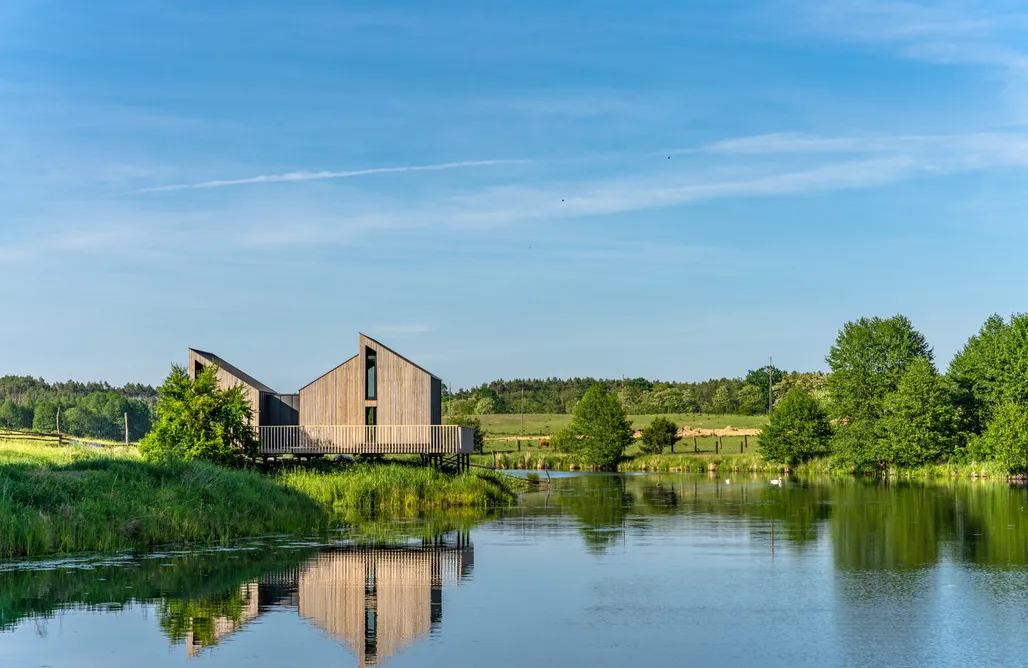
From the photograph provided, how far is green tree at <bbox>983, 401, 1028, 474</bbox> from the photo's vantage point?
263 feet

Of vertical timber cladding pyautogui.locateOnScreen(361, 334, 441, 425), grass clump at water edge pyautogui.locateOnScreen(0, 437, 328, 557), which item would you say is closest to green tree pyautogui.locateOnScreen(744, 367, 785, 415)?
vertical timber cladding pyautogui.locateOnScreen(361, 334, 441, 425)

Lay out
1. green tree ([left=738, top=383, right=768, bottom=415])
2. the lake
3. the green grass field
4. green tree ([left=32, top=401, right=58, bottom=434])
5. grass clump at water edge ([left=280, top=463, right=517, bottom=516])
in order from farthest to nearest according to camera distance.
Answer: green tree ([left=32, top=401, right=58, bottom=434]), green tree ([left=738, top=383, right=768, bottom=415]), the green grass field, grass clump at water edge ([left=280, top=463, right=517, bottom=516]), the lake

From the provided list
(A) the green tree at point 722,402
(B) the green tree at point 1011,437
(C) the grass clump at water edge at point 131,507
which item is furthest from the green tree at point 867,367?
(A) the green tree at point 722,402

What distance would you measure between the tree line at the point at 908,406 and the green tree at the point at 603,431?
1479cm

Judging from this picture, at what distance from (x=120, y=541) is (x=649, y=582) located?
49.8 ft

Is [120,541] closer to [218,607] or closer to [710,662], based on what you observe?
[218,607]

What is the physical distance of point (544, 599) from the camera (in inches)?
941

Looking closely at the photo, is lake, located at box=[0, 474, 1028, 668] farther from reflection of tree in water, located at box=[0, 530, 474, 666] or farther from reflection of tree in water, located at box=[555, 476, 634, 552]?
reflection of tree in water, located at box=[555, 476, 634, 552]

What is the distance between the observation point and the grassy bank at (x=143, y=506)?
29.8 meters

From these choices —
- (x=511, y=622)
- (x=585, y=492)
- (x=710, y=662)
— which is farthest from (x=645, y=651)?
(x=585, y=492)

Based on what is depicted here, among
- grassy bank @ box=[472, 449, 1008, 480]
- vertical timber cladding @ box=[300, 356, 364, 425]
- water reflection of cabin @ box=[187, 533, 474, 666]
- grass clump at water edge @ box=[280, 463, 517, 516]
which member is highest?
vertical timber cladding @ box=[300, 356, 364, 425]

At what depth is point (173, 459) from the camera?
38.9 m

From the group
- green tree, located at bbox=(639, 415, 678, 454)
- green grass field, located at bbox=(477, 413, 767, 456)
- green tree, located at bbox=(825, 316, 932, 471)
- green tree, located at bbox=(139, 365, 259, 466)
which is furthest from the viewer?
green grass field, located at bbox=(477, 413, 767, 456)

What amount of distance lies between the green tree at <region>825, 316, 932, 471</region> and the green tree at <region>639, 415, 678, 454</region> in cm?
1979
